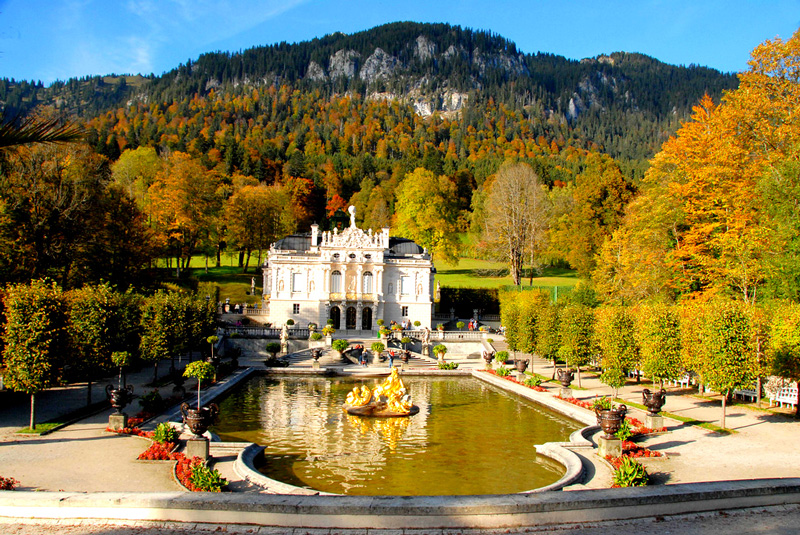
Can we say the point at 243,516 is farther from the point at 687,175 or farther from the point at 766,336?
the point at 687,175

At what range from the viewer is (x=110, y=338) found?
24109 mm

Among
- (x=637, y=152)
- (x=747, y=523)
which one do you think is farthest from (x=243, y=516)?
(x=637, y=152)

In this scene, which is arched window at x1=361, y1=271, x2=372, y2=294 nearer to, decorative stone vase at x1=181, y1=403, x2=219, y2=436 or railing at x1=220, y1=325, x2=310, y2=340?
railing at x1=220, y1=325, x2=310, y2=340

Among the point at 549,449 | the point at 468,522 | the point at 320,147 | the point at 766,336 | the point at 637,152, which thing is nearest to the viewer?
the point at 468,522

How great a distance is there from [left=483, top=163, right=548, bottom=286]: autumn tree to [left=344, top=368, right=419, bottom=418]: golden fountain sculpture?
→ 40070 millimetres

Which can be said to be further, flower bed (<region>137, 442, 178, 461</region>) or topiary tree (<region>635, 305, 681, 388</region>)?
topiary tree (<region>635, 305, 681, 388</region>)

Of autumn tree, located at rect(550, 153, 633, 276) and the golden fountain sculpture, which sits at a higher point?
autumn tree, located at rect(550, 153, 633, 276)

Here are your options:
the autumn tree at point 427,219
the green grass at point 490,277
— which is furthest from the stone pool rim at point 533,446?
the autumn tree at point 427,219

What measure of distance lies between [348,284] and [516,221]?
22.9 metres

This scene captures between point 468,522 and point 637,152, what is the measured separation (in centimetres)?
16987

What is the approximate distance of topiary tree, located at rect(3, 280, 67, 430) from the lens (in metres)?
19.2

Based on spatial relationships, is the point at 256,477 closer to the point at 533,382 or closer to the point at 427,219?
the point at 533,382

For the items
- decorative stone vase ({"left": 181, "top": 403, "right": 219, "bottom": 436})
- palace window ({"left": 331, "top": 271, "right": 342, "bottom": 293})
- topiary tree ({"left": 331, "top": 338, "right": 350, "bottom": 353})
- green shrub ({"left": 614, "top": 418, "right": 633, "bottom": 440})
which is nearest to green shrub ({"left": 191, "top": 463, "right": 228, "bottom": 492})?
decorative stone vase ({"left": 181, "top": 403, "right": 219, "bottom": 436})

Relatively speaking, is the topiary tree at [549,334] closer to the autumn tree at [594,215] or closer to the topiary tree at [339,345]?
the topiary tree at [339,345]
